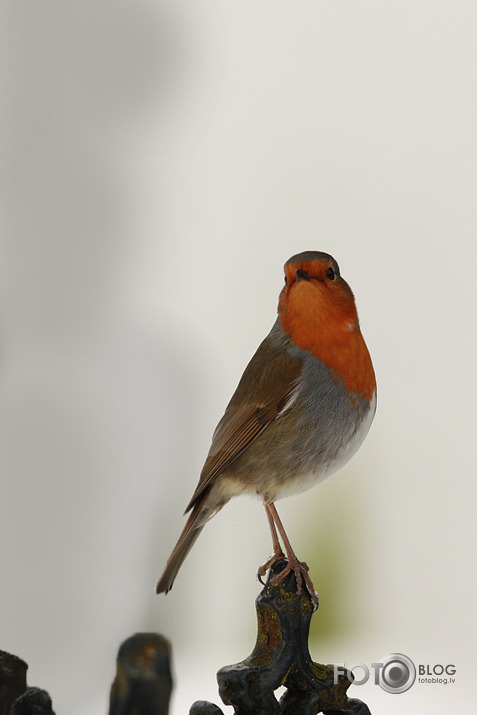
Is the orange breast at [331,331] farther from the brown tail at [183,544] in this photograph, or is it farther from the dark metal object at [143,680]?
the dark metal object at [143,680]

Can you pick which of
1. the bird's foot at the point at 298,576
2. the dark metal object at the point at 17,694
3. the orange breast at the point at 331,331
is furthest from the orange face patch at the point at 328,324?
the dark metal object at the point at 17,694

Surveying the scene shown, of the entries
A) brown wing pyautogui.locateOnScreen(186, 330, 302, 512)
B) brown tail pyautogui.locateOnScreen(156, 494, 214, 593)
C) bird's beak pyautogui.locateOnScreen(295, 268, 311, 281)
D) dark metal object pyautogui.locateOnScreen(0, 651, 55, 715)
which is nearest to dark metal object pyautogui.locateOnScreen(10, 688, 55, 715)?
dark metal object pyautogui.locateOnScreen(0, 651, 55, 715)

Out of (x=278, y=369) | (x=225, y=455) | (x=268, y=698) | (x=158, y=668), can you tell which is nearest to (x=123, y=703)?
(x=158, y=668)

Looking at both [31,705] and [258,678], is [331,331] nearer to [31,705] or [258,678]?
[258,678]

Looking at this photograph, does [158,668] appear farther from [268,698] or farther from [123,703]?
[268,698]

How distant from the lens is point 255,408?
1383 millimetres

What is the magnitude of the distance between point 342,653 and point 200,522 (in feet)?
4.08

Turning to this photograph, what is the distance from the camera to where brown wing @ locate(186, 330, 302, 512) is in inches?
53.9

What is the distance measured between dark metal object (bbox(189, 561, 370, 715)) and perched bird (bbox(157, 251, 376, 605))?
0.08 m

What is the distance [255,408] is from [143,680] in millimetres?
426

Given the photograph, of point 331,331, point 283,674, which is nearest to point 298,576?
point 283,674

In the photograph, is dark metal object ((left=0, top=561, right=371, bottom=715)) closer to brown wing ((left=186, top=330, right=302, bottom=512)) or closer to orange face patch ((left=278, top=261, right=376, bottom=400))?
brown wing ((left=186, top=330, right=302, bottom=512))

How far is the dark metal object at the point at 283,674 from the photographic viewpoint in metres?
1.20

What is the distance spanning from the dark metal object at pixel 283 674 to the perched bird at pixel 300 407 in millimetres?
84
